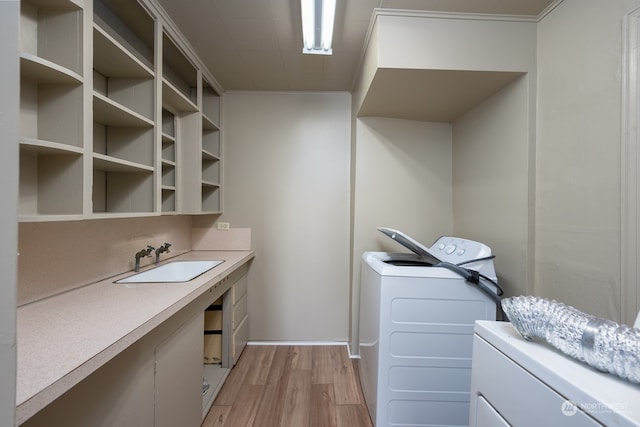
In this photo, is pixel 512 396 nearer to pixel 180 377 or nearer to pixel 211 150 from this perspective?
pixel 180 377

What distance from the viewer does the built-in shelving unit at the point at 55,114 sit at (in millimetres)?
1051

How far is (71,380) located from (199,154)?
172cm

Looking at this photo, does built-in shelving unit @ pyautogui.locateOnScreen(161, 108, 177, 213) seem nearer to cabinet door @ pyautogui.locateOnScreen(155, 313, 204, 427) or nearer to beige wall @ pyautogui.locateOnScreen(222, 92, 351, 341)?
beige wall @ pyautogui.locateOnScreen(222, 92, 351, 341)

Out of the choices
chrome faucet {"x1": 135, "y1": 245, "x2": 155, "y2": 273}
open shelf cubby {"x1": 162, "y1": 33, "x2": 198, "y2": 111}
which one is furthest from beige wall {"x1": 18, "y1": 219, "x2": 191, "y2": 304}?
open shelf cubby {"x1": 162, "y1": 33, "x2": 198, "y2": 111}

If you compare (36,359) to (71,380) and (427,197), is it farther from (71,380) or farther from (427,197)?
(427,197)

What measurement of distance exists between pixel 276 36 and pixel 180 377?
2.13 m

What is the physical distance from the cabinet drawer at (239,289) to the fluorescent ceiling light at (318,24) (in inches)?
75.4

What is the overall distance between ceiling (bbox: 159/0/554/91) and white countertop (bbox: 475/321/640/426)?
66.1 inches

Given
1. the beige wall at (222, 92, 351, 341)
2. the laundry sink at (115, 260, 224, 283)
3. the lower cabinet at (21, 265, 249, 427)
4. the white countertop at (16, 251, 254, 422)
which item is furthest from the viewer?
the beige wall at (222, 92, 351, 341)

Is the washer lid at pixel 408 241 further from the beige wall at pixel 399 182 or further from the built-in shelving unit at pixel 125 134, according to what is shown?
the built-in shelving unit at pixel 125 134

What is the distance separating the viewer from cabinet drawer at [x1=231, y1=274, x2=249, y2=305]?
86.9 inches

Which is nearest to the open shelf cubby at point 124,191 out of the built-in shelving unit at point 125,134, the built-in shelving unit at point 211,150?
the built-in shelving unit at point 125,134

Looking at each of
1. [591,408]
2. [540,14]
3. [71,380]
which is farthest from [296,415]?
[540,14]

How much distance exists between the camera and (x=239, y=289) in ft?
7.72
